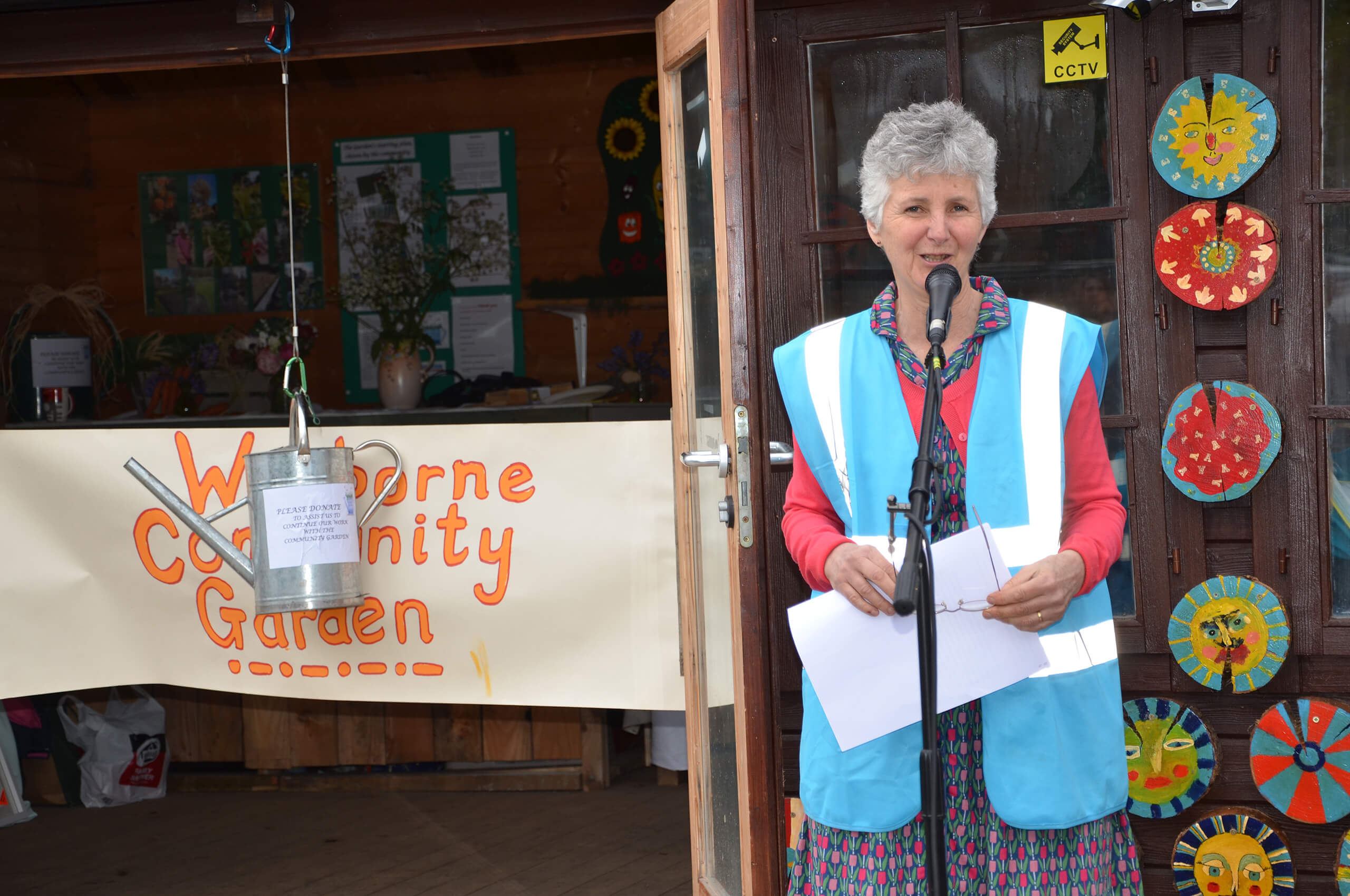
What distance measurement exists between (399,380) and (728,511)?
238 centimetres

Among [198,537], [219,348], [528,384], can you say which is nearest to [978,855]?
[198,537]

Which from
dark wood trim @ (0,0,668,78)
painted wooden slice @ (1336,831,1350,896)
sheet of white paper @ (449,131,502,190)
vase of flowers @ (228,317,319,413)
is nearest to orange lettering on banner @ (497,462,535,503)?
dark wood trim @ (0,0,668,78)

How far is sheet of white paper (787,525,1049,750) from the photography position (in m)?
1.66

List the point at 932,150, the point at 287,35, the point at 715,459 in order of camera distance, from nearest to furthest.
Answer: the point at 932,150 → the point at 715,459 → the point at 287,35

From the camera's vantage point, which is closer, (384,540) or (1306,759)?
(1306,759)

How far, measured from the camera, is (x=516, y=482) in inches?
112

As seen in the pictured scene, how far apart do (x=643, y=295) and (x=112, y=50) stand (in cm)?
264

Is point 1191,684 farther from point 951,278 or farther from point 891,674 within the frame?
Result: point 951,278

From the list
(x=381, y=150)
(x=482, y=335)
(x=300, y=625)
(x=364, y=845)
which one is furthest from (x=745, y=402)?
(x=381, y=150)

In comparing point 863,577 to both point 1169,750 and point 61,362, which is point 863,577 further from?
point 61,362

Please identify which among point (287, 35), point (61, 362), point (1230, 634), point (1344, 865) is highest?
point (287, 35)

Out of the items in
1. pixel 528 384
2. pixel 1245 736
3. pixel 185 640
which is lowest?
pixel 1245 736

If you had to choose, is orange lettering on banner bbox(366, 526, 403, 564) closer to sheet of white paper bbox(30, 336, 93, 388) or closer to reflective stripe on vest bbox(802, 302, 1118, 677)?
reflective stripe on vest bbox(802, 302, 1118, 677)

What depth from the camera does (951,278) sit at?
147cm
